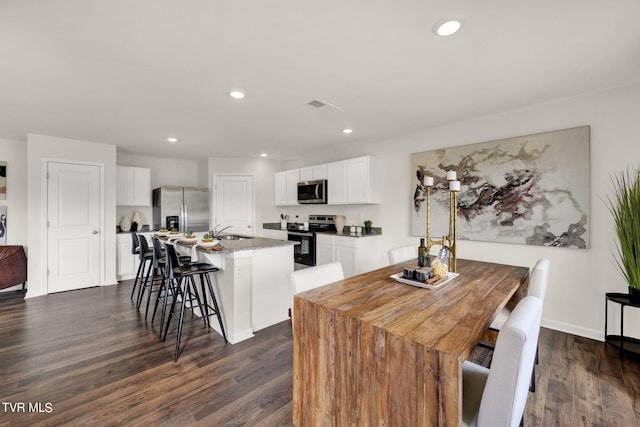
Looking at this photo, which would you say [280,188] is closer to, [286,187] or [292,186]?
[286,187]

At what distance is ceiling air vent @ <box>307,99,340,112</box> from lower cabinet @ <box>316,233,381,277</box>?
1.91 m

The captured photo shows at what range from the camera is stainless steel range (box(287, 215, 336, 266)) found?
4.72 meters

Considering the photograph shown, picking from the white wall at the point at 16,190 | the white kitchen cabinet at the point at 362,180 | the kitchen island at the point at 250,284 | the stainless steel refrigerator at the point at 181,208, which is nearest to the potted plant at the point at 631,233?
the white kitchen cabinet at the point at 362,180

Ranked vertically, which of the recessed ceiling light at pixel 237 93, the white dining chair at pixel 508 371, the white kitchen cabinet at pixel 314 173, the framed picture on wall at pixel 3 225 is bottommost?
the white dining chair at pixel 508 371

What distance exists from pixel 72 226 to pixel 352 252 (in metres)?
4.41

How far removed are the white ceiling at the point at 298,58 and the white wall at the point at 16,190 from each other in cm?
145

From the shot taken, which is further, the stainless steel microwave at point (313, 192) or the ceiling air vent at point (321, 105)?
the stainless steel microwave at point (313, 192)

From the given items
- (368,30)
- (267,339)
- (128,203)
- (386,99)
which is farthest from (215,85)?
(128,203)

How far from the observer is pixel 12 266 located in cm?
398

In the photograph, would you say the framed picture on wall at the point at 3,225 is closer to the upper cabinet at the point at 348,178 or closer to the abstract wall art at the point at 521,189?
the upper cabinet at the point at 348,178

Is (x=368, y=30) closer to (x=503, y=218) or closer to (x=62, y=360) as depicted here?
(x=503, y=218)

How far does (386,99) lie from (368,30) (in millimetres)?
1124

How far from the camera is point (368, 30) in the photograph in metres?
1.71

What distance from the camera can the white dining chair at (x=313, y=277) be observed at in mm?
1695
